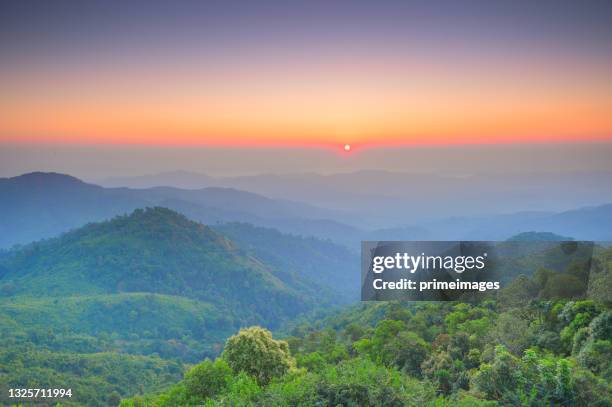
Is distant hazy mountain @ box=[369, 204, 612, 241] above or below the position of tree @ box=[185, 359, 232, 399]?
above

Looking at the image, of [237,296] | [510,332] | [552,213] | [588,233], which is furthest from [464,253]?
[552,213]

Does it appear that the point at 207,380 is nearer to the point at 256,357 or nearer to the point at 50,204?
the point at 256,357

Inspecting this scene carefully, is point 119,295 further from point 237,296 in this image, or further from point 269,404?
point 269,404

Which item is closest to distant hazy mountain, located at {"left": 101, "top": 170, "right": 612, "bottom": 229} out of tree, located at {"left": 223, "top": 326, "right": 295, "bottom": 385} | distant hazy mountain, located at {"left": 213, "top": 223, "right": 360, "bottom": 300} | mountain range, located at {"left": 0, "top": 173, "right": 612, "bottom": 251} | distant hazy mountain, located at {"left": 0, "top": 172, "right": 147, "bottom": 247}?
mountain range, located at {"left": 0, "top": 173, "right": 612, "bottom": 251}

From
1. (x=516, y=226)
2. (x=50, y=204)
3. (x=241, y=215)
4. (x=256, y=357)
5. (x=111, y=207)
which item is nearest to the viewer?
(x=256, y=357)

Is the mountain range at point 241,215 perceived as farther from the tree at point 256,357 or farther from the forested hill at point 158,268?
the tree at point 256,357

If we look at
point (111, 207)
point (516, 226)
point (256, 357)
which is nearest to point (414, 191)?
point (516, 226)

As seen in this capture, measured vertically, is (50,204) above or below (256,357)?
above

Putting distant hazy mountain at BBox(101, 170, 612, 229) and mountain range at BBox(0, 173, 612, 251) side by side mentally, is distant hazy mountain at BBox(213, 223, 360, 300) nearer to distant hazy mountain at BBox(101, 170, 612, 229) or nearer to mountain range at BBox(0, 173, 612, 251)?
mountain range at BBox(0, 173, 612, 251)
